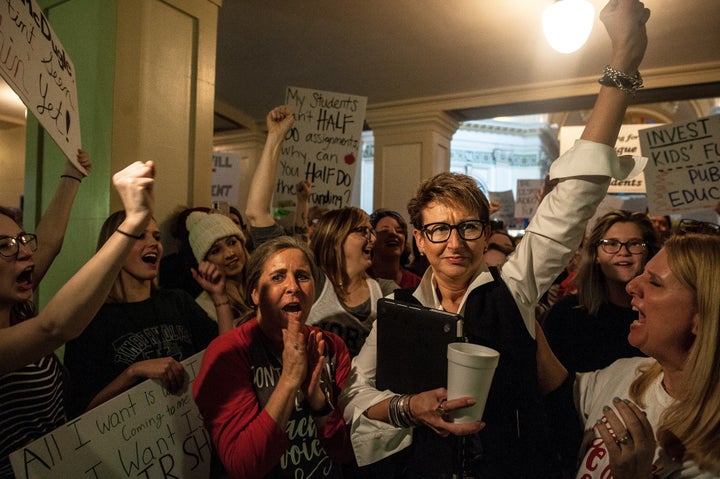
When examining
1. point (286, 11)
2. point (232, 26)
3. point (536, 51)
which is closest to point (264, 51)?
point (232, 26)

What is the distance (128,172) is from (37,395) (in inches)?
30.9

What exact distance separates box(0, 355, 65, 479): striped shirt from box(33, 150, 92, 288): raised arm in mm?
509

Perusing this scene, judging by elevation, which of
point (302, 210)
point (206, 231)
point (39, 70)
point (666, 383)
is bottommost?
point (666, 383)


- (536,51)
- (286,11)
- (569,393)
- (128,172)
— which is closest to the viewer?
(128,172)

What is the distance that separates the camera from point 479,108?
6680 mm

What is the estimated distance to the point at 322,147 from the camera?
4020mm

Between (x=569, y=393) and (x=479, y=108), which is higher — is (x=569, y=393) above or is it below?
below

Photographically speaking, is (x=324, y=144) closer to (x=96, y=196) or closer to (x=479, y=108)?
(x=96, y=196)

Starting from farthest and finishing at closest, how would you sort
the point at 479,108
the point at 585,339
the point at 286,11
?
the point at 479,108, the point at 286,11, the point at 585,339

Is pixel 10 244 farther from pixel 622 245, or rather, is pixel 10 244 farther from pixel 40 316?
pixel 622 245

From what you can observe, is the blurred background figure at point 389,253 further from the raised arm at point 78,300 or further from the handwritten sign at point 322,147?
the raised arm at point 78,300

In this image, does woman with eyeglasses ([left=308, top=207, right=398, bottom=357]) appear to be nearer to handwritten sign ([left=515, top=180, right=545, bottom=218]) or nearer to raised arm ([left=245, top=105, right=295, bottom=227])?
raised arm ([left=245, top=105, right=295, bottom=227])

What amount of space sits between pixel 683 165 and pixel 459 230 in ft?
10.2

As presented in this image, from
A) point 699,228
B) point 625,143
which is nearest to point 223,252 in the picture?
point 699,228
